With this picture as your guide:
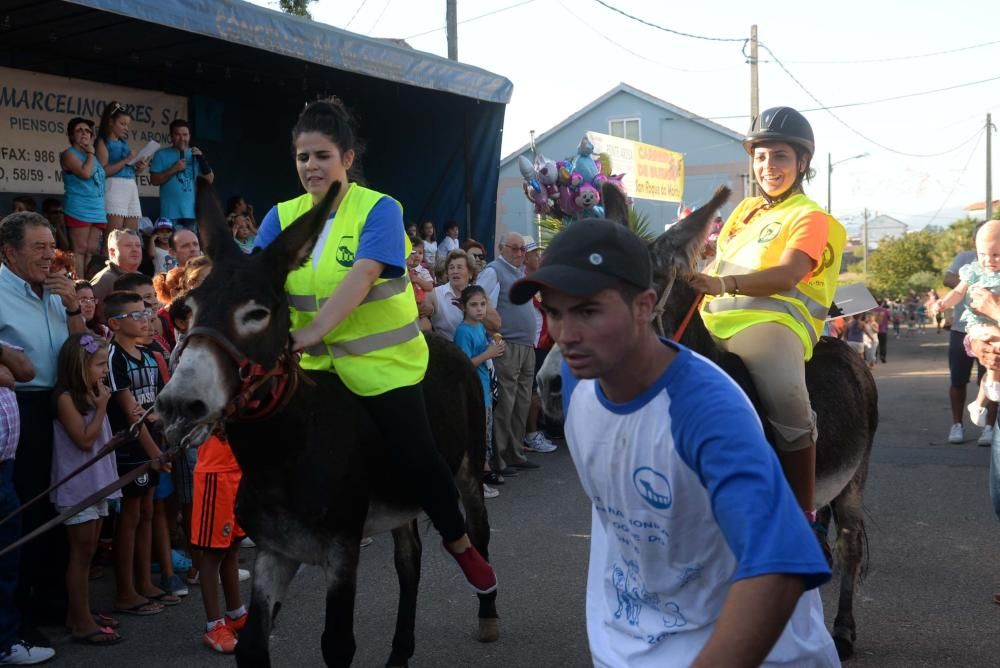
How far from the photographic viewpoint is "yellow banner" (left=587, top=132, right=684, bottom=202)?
2561 cm

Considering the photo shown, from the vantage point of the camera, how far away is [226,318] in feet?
10.7

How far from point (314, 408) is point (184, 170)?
8.43 m

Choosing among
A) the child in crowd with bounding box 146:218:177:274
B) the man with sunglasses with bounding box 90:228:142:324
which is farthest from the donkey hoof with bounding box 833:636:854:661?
the child in crowd with bounding box 146:218:177:274

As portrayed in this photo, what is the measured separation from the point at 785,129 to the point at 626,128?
40292 millimetres

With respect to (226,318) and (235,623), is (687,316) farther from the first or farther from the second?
(235,623)

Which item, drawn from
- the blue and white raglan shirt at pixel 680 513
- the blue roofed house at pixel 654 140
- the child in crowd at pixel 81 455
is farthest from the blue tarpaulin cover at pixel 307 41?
the blue roofed house at pixel 654 140

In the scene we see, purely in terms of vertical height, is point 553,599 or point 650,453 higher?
point 650,453

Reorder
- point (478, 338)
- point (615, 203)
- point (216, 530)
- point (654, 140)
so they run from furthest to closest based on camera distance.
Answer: point (654, 140)
point (478, 338)
point (216, 530)
point (615, 203)

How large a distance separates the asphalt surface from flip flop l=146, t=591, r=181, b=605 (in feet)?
0.32

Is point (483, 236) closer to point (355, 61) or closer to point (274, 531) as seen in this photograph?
point (355, 61)

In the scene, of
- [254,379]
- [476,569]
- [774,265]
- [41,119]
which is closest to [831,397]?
[774,265]

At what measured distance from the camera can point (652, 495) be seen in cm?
211

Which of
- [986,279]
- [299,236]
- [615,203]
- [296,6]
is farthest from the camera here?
[296,6]

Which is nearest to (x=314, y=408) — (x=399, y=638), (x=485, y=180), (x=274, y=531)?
(x=274, y=531)
